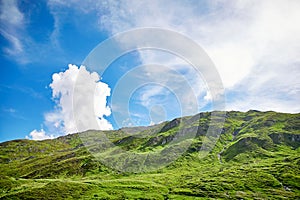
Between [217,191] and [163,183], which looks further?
[163,183]

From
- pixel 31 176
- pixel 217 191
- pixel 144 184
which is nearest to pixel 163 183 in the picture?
pixel 144 184

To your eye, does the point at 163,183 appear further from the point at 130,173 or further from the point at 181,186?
the point at 130,173

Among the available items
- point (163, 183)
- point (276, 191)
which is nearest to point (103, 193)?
point (163, 183)

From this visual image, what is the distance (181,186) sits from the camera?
122375mm

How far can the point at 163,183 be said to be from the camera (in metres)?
130

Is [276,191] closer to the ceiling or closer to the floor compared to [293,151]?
closer to the floor

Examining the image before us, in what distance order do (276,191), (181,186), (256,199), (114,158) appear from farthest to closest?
1. (114,158)
2. (181,186)
3. (276,191)
4. (256,199)

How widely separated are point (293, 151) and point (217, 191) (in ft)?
372

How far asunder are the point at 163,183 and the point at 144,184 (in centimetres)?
1111

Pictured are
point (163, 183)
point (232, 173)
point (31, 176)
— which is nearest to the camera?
point (163, 183)

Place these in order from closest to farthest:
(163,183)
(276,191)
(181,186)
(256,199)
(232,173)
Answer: (256,199) < (276,191) < (181,186) < (163,183) < (232,173)

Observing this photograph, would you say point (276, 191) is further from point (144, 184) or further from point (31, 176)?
point (31, 176)

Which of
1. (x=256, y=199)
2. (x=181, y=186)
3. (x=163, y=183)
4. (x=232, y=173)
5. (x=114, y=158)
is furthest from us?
(x=114, y=158)

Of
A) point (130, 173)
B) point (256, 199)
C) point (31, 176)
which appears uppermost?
point (31, 176)
